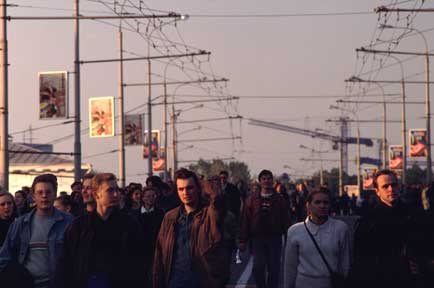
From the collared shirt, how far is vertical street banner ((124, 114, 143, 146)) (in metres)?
51.8

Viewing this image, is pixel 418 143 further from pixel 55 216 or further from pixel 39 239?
pixel 39 239

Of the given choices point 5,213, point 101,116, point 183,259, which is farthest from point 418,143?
point 183,259

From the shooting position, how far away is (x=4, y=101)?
1224 inches

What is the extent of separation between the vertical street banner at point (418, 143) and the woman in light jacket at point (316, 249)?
229ft

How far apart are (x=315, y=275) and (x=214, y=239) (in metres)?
1.06

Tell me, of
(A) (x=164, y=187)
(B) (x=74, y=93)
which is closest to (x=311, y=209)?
(A) (x=164, y=187)

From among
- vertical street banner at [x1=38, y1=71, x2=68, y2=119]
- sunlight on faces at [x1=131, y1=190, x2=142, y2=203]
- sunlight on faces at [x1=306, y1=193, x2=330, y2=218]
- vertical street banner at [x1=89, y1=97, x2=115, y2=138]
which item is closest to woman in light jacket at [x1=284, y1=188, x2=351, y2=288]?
sunlight on faces at [x1=306, y1=193, x2=330, y2=218]

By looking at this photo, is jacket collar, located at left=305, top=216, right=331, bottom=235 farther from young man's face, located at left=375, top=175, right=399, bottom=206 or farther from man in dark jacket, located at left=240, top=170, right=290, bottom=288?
man in dark jacket, located at left=240, top=170, right=290, bottom=288

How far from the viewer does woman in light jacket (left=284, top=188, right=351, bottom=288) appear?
417 inches

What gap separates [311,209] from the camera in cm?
1084

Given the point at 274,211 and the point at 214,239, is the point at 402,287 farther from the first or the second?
the point at 274,211

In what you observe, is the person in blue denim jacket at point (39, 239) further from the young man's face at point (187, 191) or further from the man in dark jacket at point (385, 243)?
the man in dark jacket at point (385, 243)

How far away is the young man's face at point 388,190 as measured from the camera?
10.9 metres

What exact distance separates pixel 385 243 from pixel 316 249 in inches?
24.2
